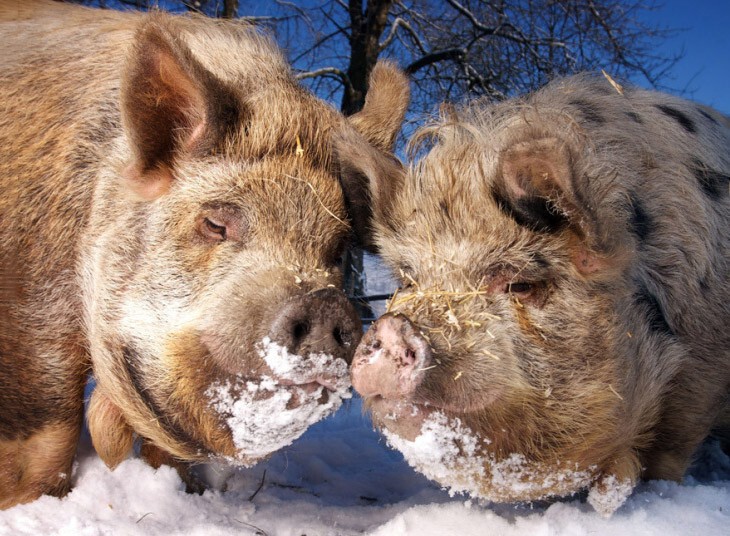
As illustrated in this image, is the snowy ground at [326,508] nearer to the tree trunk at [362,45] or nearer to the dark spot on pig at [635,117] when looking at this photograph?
the dark spot on pig at [635,117]

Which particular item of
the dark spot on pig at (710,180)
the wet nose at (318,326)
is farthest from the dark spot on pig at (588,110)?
the wet nose at (318,326)

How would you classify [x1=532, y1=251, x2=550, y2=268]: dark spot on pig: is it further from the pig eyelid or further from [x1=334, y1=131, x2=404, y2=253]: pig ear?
the pig eyelid

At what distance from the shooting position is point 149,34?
112 inches

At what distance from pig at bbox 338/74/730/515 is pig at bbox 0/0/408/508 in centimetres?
30

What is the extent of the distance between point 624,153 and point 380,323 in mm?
1628

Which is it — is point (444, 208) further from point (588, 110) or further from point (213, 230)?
point (588, 110)

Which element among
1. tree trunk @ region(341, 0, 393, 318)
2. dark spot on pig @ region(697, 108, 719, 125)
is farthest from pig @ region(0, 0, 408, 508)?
tree trunk @ region(341, 0, 393, 318)

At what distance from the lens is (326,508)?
354 centimetres

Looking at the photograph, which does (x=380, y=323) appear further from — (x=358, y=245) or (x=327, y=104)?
(x=327, y=104)

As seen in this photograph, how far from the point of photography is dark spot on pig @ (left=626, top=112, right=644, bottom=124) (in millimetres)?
3559

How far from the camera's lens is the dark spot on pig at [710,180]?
11.3 feet

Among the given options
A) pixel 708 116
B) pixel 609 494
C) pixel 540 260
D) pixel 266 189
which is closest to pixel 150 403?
pixel 266 189

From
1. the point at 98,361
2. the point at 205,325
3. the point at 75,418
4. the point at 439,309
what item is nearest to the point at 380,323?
the point at 439,309

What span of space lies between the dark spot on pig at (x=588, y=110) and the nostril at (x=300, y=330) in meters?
1.89
